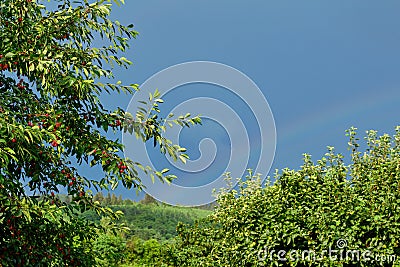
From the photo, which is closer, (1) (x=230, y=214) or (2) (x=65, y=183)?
(2) (x=65, y=183)

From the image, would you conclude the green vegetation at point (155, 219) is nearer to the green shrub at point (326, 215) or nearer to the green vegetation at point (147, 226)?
the green vegetation at point (147, 226)

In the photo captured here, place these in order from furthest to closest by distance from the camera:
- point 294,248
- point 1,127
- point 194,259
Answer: point 194,259 < point 294,248 < point 1,127

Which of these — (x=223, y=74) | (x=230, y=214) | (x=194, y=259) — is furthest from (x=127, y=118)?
(x=194, y=259)

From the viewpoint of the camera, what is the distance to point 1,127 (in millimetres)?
3393

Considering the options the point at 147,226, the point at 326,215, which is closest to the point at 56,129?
the point at 326,215

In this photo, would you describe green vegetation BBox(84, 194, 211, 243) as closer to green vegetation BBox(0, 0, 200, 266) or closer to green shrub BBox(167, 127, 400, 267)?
green shrub BBox(167, 127, 400, 267)

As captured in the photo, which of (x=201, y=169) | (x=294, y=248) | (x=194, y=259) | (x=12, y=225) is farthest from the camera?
(x=194, y=259)

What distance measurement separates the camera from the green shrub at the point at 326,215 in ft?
18.1

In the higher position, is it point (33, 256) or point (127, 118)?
point (127, 118)

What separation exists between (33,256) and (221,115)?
2916 mm

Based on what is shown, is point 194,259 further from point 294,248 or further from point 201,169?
point 201,169

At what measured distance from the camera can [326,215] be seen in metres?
5.65

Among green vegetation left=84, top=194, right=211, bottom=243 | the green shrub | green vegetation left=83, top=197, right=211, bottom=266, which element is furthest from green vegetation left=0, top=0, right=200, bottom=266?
green vegetation left=84, top=194, right=211, bottom=243

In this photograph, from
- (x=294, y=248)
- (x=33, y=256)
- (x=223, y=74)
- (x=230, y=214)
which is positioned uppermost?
(x=223, y=74)
